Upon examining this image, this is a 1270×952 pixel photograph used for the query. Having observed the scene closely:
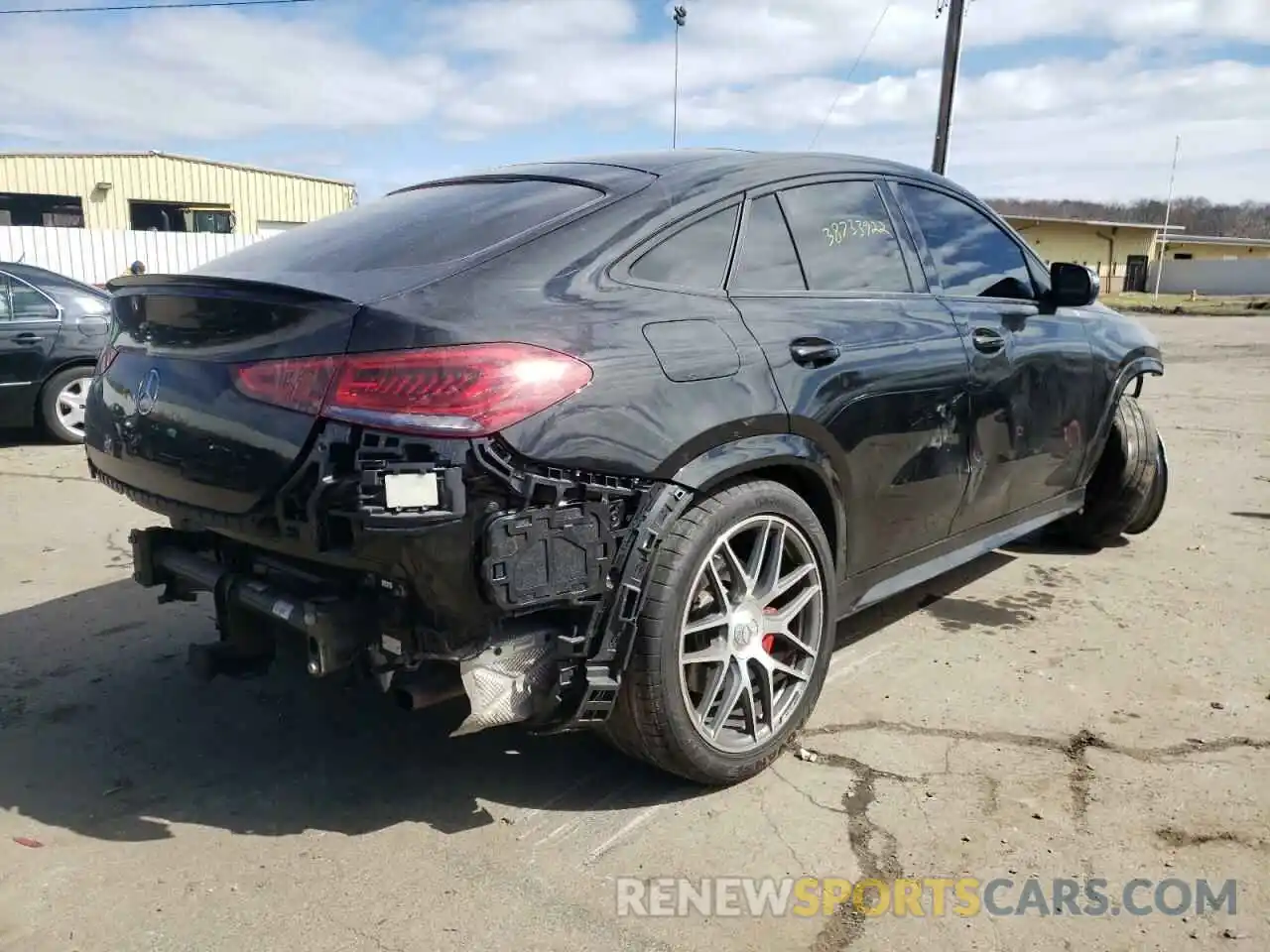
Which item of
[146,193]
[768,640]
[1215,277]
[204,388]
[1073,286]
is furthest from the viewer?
[1215,277]

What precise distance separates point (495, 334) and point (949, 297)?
2.10 metres

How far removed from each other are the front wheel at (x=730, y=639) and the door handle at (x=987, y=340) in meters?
1.18

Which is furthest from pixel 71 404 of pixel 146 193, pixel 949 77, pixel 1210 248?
pixel 1210 248

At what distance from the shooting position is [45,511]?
6109 mm

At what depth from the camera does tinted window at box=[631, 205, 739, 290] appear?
9.02ft

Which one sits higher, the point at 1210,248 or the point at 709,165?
the point at 1210,248

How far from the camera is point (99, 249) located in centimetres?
1991

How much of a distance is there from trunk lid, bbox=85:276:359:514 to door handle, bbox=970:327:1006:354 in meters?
2.38

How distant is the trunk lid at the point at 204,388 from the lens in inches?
93.9

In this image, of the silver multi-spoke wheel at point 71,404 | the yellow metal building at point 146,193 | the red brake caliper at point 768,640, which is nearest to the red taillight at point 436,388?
the red brake caliper at point 768,640

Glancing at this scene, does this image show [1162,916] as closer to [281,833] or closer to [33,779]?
[281,833]

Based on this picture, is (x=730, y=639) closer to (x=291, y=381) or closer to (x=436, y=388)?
(x=436, y=388)

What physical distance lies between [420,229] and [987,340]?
2171 mm

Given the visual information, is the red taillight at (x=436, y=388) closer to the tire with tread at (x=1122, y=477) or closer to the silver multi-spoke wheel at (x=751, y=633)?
the silver multi-spoke wheel at (x=751, y=633)
